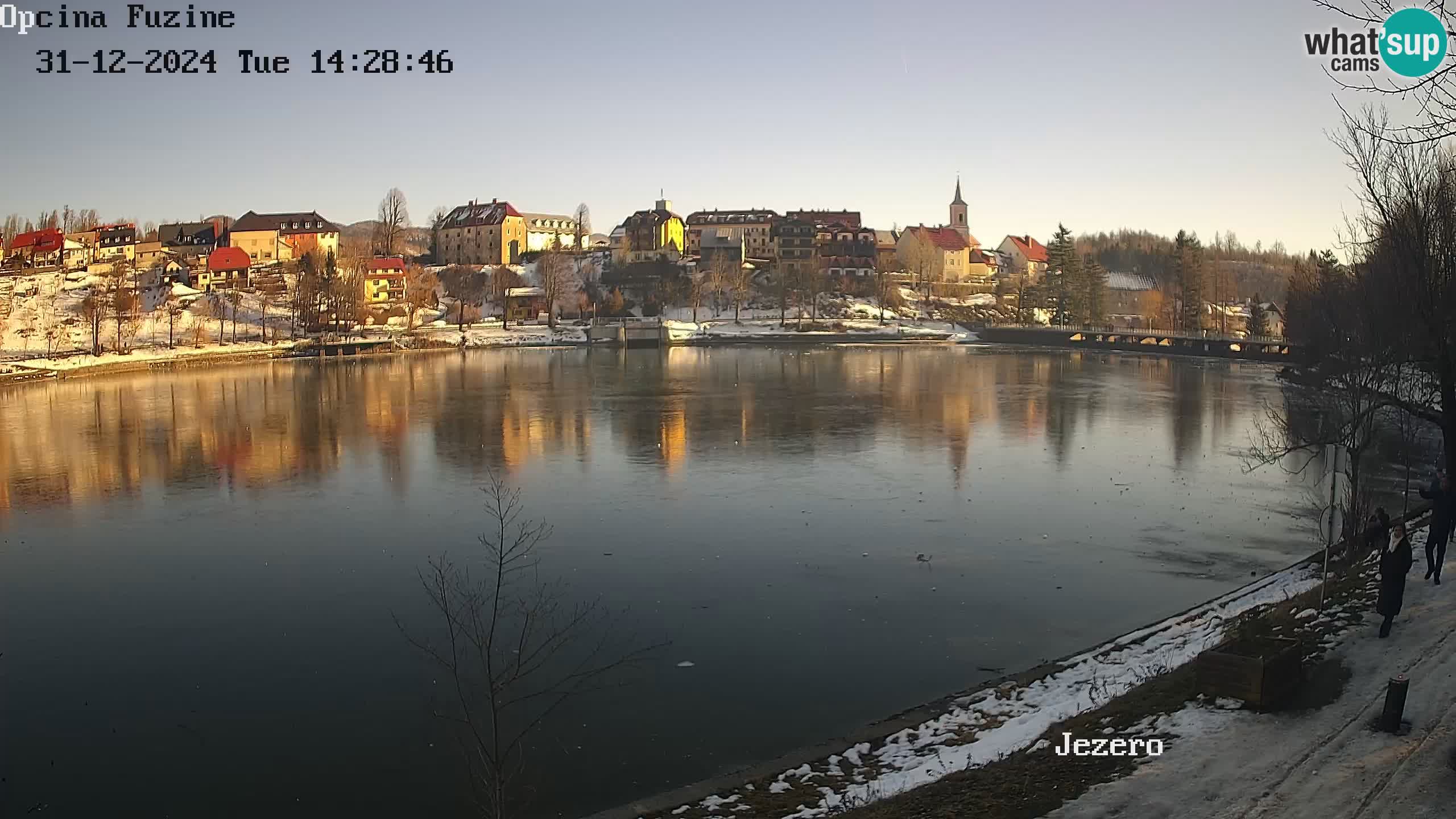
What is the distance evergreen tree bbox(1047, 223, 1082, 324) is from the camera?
11494cm

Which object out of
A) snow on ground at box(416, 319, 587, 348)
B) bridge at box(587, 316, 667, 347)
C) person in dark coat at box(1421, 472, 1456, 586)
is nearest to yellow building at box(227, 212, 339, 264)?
snow on ground at box(416, 319, 587, 348)

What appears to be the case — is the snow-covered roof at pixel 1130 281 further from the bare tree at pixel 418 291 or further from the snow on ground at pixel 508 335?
the bare tree at pixel 418 291

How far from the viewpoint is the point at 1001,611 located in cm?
1744

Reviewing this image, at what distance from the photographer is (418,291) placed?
366 feet

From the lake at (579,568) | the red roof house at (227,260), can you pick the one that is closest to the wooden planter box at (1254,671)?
the lake at (579,568)

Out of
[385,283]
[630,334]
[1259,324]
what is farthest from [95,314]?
[1259,324]

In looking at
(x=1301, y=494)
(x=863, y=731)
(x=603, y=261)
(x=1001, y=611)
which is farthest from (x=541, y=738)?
(x=603, y=261)

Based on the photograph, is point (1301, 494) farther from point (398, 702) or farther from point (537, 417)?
point (537, 417)

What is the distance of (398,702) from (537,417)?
29301mm

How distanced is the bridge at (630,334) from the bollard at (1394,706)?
87510 mm

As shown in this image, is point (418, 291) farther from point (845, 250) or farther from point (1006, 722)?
point (1006, 722)

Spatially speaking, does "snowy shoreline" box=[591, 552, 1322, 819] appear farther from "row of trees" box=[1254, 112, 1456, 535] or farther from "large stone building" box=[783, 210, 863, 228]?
"large stone building" box=[783, 210, 863, 228]

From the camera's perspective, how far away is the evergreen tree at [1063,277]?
4525 inches

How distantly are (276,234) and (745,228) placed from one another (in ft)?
206
